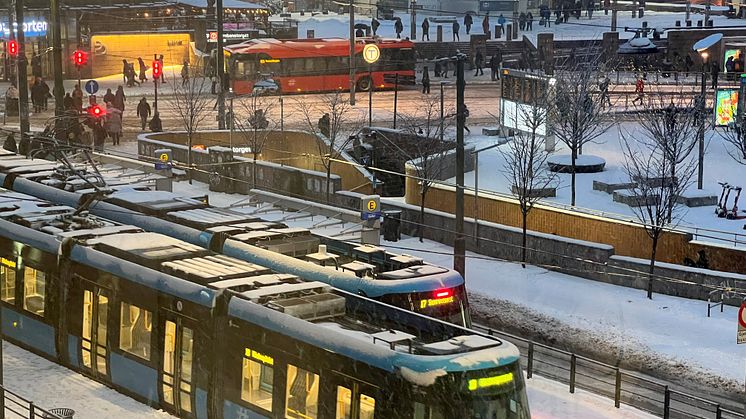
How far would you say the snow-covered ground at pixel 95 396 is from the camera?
737 inches

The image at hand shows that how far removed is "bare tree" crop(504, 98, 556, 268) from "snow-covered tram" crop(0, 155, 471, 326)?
9.84 metres

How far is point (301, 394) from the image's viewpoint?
16.0 metres

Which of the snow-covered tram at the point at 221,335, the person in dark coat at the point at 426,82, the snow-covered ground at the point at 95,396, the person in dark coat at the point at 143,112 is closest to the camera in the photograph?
the snow-covered tram at the point at 221,335

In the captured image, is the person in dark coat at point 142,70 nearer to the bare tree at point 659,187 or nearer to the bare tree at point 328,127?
the bare tree at point 328,127

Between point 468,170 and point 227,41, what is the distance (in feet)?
105

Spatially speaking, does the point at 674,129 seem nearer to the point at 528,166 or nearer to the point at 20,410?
the point at 528,166

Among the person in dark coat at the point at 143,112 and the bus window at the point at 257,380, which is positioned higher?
the person in dark coat at the point at 143,112

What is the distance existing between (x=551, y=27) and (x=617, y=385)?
203 feet

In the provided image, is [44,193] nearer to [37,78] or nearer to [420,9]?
[37,78]

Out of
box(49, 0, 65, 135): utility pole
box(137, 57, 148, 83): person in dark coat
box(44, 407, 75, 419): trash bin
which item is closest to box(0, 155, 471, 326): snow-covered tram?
box(44, 407, 75, 419): trash bin

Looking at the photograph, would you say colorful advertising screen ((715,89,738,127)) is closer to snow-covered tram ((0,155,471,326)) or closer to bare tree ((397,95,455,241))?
bare tree ((397,95,455,241))

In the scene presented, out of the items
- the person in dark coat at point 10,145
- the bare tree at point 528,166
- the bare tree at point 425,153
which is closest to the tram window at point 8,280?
the bare tree at point 425,153

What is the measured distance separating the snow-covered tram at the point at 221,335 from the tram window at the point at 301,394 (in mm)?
19

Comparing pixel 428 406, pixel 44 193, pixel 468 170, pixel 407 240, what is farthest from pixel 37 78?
pixel 428 406
